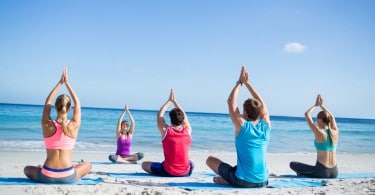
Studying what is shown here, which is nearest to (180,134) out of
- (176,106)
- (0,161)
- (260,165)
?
(176,106)

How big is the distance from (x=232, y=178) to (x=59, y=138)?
2543 mm

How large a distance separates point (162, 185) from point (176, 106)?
60.9 inches

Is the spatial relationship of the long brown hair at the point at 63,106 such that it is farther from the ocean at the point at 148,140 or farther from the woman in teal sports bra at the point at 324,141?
the ocean at the point at 148,140

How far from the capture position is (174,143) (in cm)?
596

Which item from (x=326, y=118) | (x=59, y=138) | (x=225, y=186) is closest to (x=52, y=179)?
(x=59, y=138)

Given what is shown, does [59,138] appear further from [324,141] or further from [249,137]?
[324,141]

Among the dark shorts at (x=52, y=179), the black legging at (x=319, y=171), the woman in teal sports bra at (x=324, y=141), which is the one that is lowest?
the dark shorts at (x=52, y=179)

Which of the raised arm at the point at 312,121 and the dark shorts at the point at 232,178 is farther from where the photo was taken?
the raised arm at the point at 312,121

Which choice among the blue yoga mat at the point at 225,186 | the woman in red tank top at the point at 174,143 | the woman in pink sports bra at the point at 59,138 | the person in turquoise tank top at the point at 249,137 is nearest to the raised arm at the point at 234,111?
the person in turquoise tank top at the point at 249,137

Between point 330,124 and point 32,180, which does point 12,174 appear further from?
point 330,124

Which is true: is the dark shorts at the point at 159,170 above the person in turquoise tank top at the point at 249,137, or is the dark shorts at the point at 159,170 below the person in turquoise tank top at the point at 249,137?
below

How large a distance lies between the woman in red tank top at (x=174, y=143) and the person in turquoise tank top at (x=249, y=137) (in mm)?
1098

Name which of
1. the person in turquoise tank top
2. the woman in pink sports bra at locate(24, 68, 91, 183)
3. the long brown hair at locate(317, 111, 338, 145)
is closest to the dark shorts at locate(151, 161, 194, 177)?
the person in turquoise tank top

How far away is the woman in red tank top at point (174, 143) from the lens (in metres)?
5.97
